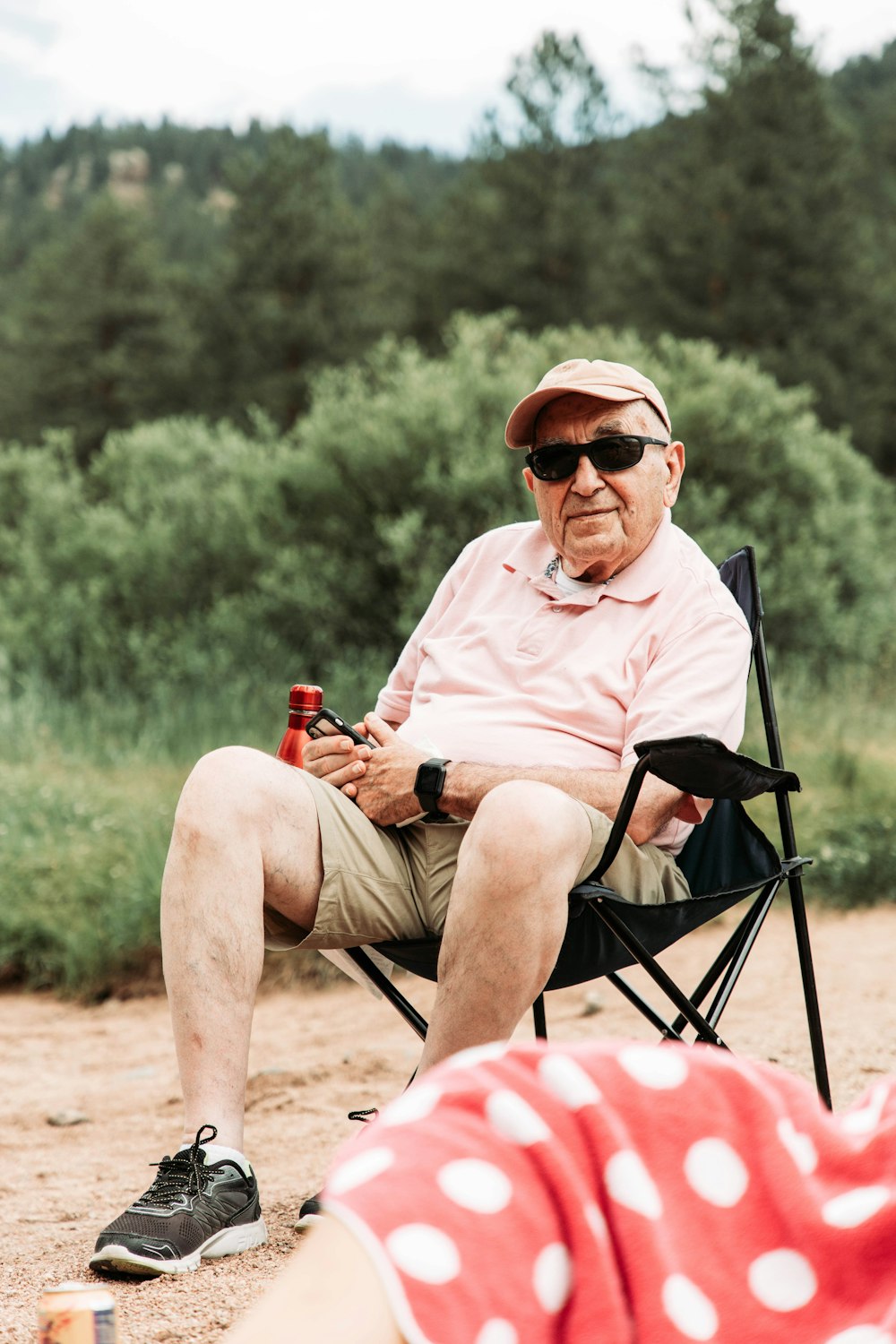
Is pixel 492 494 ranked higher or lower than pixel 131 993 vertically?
higher

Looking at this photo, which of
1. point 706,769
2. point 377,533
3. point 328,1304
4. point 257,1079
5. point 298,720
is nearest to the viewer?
point 328,1304

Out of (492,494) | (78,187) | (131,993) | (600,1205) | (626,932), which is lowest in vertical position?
(131,993)

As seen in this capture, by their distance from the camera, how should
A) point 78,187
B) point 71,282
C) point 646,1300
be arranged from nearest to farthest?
point 646,1300 < point 71,282 < point 78,187

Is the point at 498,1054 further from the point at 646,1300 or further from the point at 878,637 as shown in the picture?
the point at 878,637

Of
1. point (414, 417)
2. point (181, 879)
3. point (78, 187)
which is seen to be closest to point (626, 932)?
point (181, 879)

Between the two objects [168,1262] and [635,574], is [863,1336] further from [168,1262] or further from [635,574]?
[635,574]

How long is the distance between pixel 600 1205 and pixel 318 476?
25.2ft

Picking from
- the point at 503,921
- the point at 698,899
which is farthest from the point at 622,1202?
the point at 698,899

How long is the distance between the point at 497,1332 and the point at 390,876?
4.72ft

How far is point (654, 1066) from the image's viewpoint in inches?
36.7

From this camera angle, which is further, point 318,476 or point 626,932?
point 318,476

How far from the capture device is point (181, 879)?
210cm

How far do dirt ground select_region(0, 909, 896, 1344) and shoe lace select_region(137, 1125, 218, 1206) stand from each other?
0.11m

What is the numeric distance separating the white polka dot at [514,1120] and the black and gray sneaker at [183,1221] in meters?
1.20
